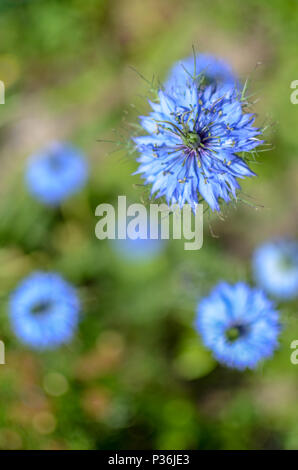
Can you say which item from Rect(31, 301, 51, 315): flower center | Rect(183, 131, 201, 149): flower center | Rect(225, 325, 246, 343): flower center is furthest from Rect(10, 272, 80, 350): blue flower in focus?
Rect(183, 131, 201, 149): flower center

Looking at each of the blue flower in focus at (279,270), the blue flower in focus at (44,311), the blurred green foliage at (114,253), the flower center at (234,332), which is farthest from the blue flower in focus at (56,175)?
the flower center at (234,332)

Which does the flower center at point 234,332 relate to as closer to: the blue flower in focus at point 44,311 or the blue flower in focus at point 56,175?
the blue flower in focus at point 44,311

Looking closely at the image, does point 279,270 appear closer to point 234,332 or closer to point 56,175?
point 234,332

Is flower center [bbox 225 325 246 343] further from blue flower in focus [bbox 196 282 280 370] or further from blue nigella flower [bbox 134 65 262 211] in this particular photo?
blue nigella flower [bbox 134 65 262 211]

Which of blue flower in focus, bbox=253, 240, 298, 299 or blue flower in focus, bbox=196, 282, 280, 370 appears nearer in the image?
blue flower in focus, bbox=196, 282, 280, 370

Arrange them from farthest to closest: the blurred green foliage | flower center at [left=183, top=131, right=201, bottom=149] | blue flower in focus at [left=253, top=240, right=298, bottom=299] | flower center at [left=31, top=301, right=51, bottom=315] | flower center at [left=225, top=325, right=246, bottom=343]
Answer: the blurred green foliage → blue flower in focus at [left=253, top=240, right=298, bottom=299] → flower center at [left=31, top=301, right=51, bottom=315] → flower center at [left=225, top=325, right=246, bottom=343] → flower center at [left=183, top=131, right=201, bottom=149]

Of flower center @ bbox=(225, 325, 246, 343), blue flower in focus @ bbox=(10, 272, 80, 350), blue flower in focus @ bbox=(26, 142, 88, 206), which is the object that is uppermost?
blue flower in focus @ bbox=(26, 142, 88, 206)
